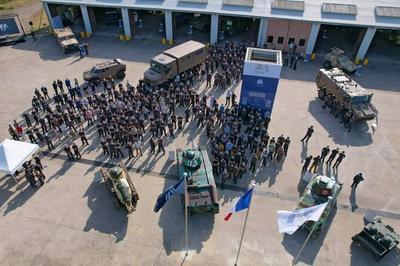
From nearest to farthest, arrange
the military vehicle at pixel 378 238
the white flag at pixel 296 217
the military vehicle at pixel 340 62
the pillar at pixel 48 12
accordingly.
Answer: the white flag at pixel 296 217, the military vehicle at pixel 378 238, the military vehicle at pixel 340 62, the pillar at pixel 48 12

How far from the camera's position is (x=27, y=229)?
14344 mm

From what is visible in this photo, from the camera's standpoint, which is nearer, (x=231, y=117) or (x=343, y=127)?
(x=231, y=117)

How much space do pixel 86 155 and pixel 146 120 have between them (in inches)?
183

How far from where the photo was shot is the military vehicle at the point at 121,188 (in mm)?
14438

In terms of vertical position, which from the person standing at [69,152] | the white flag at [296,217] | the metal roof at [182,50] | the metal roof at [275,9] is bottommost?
the person standing at [69,152]

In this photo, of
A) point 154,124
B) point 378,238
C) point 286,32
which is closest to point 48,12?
point 154,124

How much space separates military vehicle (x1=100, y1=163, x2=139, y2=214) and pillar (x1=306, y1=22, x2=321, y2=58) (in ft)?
72.3

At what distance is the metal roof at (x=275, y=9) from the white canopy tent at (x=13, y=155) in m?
19.1

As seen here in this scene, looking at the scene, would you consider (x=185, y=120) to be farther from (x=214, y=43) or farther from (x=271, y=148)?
(x=214, y=43)

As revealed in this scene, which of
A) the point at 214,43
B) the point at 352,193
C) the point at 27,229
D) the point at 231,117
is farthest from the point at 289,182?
the point at 214,43

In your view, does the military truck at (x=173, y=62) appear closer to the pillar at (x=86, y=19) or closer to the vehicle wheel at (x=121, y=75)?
the vehicle wheel at (x=121, y=75)

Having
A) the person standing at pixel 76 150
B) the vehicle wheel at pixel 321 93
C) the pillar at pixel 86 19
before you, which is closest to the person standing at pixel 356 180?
the vehicle wheel at pixel 321 93

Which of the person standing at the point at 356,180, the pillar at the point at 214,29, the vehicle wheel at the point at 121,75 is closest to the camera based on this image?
the person standing at the point at 356,180

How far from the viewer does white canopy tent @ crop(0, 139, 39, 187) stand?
15.4m
